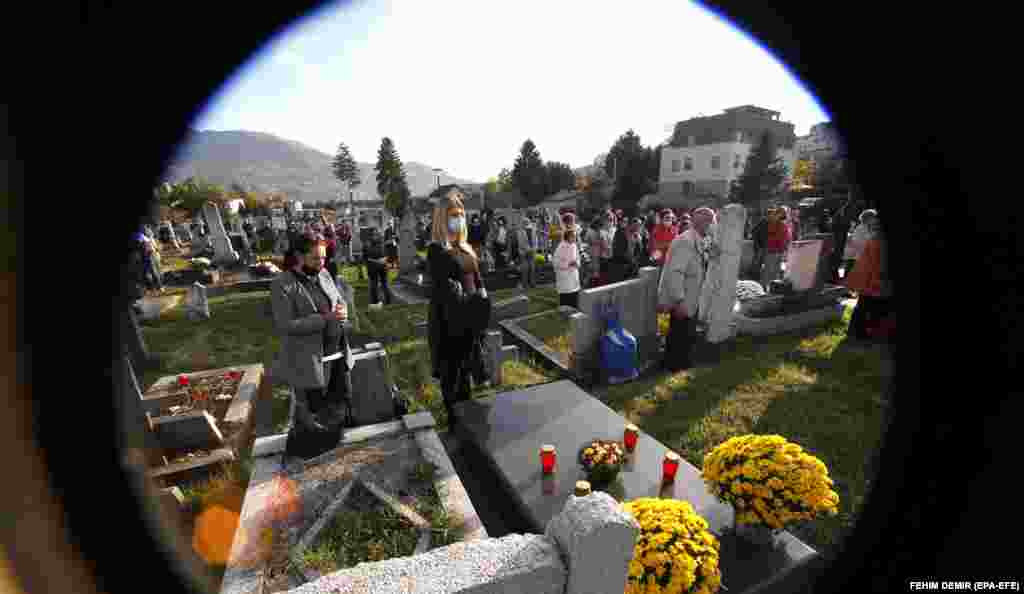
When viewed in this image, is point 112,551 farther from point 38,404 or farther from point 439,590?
point 439,590

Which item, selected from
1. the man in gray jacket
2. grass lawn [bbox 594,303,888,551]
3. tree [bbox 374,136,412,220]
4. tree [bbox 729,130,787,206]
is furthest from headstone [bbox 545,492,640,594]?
tree [bbox 374,136,412,220]

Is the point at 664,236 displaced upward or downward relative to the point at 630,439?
upward

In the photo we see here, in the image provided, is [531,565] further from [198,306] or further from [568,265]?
[198,306]

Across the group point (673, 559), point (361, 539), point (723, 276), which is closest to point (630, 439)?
point (673, 559)

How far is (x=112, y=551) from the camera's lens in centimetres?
254

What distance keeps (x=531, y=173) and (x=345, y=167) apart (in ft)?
160

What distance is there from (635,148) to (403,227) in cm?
3352

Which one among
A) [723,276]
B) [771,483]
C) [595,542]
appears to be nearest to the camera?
[595,542]

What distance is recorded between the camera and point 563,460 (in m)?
3.66

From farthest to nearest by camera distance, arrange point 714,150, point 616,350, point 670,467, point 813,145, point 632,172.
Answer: point 813,145, point 714,150, point 632,172, point 616,350, point 670,467

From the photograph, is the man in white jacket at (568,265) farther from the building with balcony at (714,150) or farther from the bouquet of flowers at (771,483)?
the building with balcony at (714,150)

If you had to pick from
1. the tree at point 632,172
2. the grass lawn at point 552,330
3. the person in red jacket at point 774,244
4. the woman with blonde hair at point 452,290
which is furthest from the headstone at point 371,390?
the tree at point 632,172

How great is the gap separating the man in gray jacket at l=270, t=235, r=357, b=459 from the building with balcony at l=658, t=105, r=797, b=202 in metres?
40.7

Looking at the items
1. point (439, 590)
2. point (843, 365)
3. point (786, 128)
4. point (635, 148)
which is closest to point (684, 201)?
point (635, 148)
